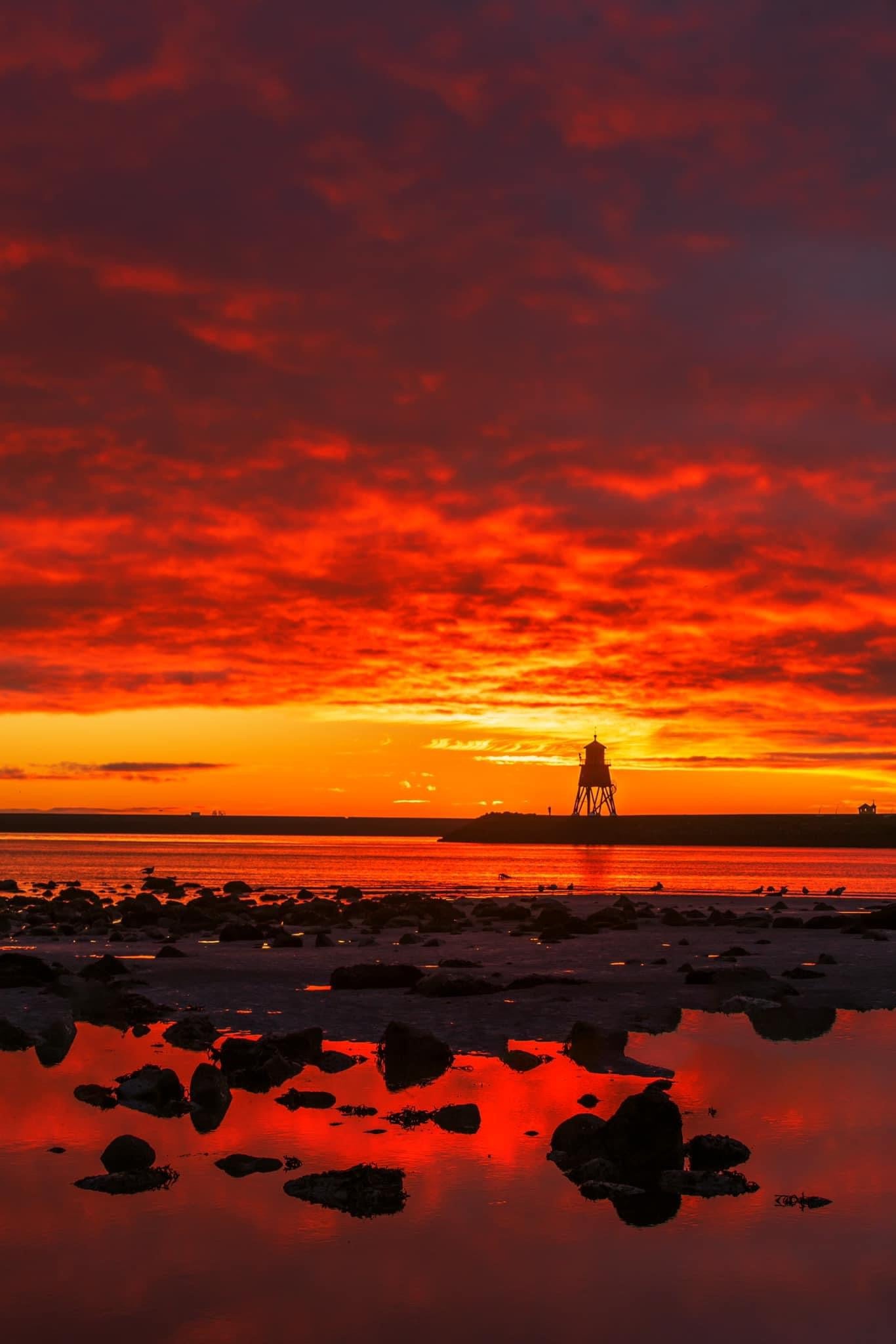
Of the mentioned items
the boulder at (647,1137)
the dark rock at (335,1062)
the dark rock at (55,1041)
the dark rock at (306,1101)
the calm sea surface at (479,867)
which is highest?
the boulder at (647,1137)

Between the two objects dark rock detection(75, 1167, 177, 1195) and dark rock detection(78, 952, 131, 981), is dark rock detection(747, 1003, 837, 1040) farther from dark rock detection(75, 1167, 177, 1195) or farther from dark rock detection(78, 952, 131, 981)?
dark rock detection(78, 952, 131, 981)

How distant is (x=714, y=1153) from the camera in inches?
487

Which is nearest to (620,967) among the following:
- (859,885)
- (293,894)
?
(293,894)

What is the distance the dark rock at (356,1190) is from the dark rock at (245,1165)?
0.57m

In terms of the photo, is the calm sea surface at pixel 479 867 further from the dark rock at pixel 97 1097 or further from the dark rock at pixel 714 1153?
the dark rock at pixel 714 1153

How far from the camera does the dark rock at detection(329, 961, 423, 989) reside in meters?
25.3

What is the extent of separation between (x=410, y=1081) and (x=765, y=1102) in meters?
4.85


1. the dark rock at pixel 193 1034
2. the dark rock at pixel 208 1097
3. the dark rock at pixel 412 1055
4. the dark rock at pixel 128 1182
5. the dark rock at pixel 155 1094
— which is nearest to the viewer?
the dark rock at pixel 128 1182

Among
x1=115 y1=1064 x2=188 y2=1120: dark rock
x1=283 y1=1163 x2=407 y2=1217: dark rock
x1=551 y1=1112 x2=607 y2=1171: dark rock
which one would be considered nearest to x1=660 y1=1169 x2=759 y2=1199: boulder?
x1=551 y1=1112 x2=607 y2=1171: dark rock

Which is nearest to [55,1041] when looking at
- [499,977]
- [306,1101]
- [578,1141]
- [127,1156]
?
[306,1101]

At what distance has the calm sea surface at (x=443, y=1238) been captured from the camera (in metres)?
8.65

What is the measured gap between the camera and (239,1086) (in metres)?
15.7

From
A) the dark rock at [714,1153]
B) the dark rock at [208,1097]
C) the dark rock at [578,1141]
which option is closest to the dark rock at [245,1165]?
the dark rock at [208,1097]

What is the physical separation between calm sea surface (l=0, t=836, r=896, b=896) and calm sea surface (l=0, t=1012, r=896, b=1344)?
55.6 meters
